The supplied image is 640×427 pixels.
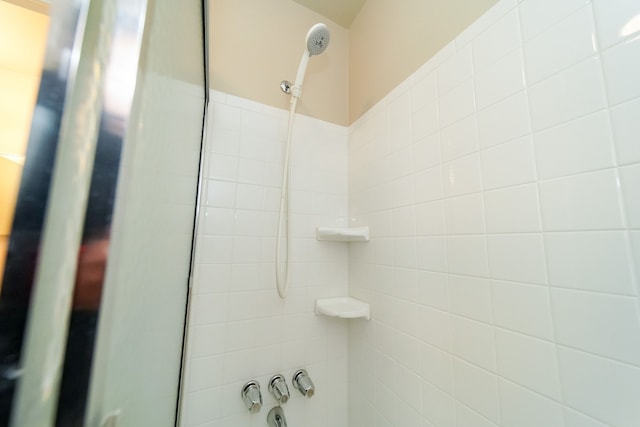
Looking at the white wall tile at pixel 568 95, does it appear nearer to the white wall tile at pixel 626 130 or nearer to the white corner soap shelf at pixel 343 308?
the white wall tile at pixel 626 130

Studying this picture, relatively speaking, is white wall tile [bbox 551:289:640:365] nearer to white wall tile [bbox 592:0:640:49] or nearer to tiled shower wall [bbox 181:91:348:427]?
white wall tile [bbox 592:0:640:49]

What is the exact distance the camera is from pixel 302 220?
103 cm

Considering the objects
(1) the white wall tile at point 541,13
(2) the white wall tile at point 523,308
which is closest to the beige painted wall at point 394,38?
(1) the white wall tile at point 541,13

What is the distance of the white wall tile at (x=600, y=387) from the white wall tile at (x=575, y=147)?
337mm

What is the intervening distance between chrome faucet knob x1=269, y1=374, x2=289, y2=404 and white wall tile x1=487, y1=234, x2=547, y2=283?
80 cm

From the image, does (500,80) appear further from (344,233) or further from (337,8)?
(337,8)

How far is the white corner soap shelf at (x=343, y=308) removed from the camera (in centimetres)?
89

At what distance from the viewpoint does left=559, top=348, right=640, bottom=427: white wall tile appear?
358mm

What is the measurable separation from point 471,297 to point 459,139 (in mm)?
425

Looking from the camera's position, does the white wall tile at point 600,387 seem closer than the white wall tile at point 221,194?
Yes

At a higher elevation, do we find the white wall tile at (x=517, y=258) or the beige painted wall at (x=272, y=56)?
the beige painted wall at (x=272, y=56)

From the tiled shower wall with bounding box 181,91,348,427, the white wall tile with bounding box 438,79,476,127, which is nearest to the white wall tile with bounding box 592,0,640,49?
the white wall tile with bounding box 438,79,476,127

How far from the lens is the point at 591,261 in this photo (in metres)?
0.40

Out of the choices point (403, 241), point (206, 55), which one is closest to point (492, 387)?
point (403, 241)
